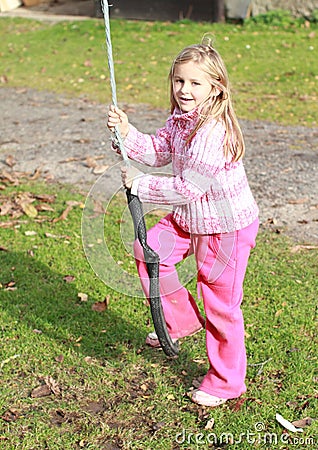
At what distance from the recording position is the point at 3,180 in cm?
618

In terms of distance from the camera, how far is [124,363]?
11.9ft

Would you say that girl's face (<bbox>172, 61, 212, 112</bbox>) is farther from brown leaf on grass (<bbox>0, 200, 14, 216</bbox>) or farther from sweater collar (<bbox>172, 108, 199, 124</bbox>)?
brown leaf on grass (<bbox>0, 200, 14, 216</bbox>)

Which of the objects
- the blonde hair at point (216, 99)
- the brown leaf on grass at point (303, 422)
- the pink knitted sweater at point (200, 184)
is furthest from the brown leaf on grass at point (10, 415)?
the blonde hair at point (216, 99)

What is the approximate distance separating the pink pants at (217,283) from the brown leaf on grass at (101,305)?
2.86 ft

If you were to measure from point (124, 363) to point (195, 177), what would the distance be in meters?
1.22

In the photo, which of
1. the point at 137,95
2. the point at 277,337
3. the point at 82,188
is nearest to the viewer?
the point at 277,337

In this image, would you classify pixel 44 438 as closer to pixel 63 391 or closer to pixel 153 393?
pixel 63 391

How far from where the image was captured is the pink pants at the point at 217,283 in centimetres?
306

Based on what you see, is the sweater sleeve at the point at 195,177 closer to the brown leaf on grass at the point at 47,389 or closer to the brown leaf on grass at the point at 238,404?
the brown leaf on grass at the point at 238,404

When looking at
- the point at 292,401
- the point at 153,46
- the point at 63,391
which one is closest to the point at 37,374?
the point at 63,391

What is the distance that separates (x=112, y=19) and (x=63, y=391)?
38.2 feet

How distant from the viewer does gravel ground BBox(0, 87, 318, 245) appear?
550 cm

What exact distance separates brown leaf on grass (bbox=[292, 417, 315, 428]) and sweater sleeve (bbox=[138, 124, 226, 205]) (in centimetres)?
112

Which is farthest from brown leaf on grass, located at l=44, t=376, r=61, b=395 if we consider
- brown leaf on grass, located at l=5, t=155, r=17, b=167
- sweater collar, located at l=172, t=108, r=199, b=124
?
brown leaf on grass, located at l=5, t=155, r=17, b=167
